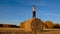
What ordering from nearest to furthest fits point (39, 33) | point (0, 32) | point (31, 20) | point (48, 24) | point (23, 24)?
point (0, 32)
point (39, 33)
point (31, 20)
point (23, 24)
point (48, 24)

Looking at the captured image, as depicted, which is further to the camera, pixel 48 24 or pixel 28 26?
pixel 48 24

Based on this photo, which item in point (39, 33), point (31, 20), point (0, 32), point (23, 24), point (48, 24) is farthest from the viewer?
point (48, 24)

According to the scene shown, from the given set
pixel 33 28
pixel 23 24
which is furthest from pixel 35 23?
pixel 23 24

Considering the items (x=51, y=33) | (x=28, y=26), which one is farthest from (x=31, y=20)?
(x=51, y=33)

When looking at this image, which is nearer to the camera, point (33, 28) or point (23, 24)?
point (33, 28)

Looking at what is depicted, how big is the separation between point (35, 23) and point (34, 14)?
0.31 meters

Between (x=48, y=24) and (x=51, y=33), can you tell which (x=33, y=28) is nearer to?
(x=51, y=33)

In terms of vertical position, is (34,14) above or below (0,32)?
above

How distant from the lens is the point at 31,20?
6352 millimetres

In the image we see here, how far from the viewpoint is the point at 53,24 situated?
25.8ft

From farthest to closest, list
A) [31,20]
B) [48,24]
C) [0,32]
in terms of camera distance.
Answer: [48,24], [31,20], [0,32]

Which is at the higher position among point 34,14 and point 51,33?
point 34,14

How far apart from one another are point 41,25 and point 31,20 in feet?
1.52

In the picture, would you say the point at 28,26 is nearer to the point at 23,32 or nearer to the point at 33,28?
the point at 33,28
